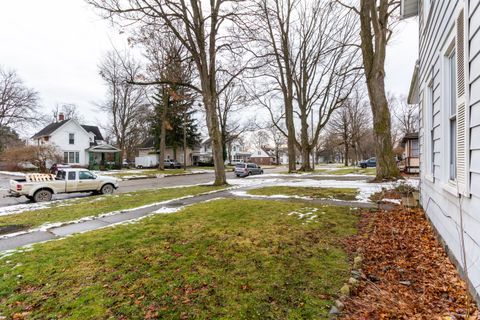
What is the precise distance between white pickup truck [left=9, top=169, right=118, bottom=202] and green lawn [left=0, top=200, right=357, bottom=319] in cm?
765

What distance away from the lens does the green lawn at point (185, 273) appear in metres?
2.77

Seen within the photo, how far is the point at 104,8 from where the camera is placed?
39.1 ft

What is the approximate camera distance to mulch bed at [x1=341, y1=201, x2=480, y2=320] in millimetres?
2561

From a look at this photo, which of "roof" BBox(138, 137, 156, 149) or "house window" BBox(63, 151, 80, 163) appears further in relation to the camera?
"roof" BBox(138, 137, 156, 149)

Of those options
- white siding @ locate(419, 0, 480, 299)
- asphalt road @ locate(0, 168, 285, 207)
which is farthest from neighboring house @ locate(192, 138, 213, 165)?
white siding @ locate(419, 0, 480, 299)

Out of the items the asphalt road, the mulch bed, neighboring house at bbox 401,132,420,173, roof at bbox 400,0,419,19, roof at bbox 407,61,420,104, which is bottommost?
the asphalt road

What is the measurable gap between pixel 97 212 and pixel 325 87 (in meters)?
23.2

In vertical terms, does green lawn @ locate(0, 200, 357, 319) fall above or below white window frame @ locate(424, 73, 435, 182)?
below

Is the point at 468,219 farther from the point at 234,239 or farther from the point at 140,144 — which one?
the point at 140,144

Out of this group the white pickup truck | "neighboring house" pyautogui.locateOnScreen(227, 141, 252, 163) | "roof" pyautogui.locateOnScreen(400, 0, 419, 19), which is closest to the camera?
"roof" pyautogui.locateOnScreen(400, 0, 419, 19)

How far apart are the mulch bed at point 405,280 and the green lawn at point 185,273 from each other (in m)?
0.32

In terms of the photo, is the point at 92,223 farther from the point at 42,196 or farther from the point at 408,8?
the point at 408,8

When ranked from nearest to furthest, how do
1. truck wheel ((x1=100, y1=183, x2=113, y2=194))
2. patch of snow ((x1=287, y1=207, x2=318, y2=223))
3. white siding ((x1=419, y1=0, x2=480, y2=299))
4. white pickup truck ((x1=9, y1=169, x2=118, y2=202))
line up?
white siding ((x1=419, y1=0, x2=480, y2=299)), patch of snow ((x1=287, y1=207, x2=318, y2=223)), white pickup truck ((x1=9, y1=169, x2=118, y2=202)), truck wheel ((x1=100, y1=183, x2=113, y2=194))

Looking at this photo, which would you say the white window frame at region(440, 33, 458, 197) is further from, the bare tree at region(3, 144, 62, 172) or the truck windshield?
the bare tree at region(3, 144, 62, 172)
